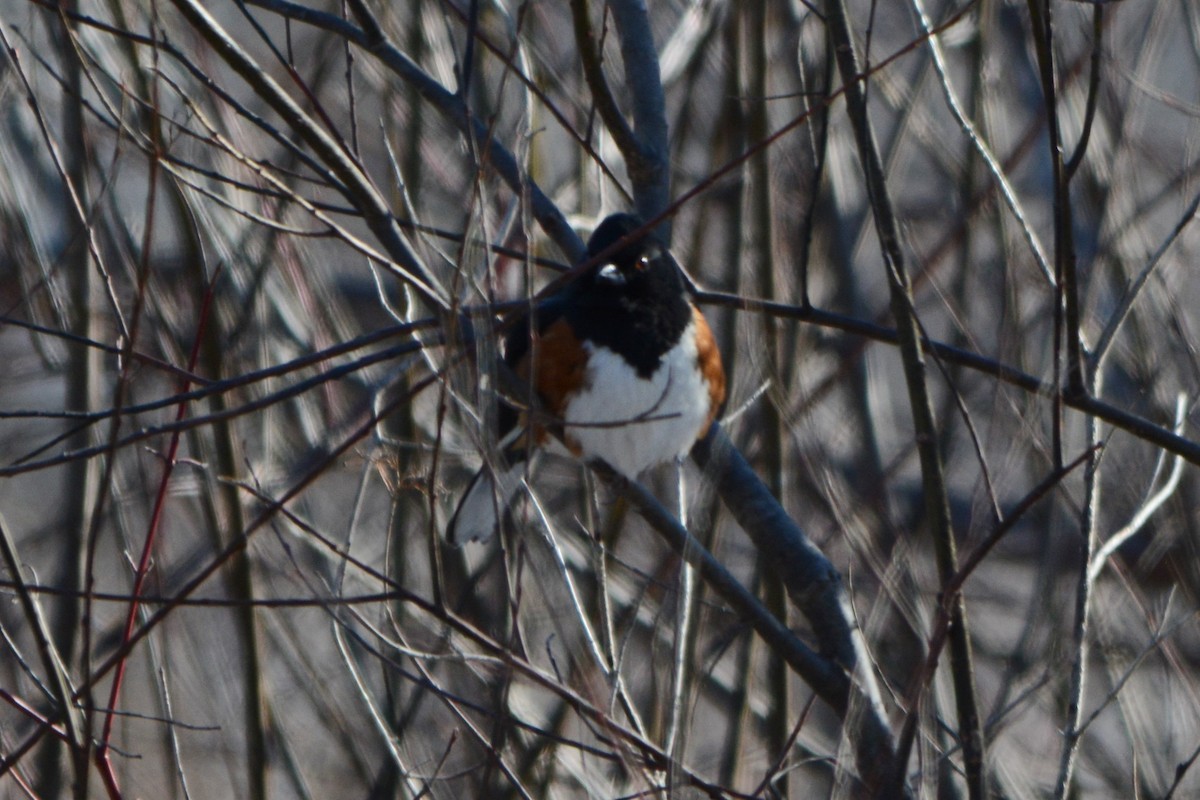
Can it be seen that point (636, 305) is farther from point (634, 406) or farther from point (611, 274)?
point (634, 406)

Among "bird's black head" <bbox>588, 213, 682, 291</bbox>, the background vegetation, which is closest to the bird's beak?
"bird's black head" <bbox>588, 213, 682, 291</bbox>

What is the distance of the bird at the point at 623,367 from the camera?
2986 mm

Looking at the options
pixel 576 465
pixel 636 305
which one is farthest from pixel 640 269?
pixel 576 465

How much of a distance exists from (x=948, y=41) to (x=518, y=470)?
1.78m

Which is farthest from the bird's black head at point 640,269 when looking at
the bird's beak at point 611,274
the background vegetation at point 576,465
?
the background vegetation at point 576,465

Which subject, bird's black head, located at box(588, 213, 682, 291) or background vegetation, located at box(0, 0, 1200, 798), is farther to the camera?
bird's black head, located at box(588, 213, 682, 291)

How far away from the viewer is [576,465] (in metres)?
4.00

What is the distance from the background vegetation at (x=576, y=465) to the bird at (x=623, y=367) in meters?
0.14

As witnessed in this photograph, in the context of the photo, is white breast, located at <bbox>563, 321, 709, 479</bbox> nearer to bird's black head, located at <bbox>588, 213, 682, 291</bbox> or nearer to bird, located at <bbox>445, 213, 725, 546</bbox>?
bird, located at <bbox>445, 213, 725, 546</bbox>

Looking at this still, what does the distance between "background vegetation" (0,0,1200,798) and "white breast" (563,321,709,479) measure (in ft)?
0.46

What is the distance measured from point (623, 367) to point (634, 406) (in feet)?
0.30

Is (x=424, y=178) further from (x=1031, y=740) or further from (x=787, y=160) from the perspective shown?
(x=1031, y=740)

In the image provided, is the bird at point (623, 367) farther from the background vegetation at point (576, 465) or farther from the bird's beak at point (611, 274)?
the background vegetation at point (576, 465)

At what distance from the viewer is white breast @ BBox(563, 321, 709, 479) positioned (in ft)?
A: 9.77
